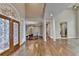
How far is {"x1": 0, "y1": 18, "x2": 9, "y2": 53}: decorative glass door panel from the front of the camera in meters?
5.28

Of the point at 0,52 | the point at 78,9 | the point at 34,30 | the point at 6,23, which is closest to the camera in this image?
the point at 0,52

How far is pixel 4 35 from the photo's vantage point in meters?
5.63

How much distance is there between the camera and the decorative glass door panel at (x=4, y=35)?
5284 millimetres

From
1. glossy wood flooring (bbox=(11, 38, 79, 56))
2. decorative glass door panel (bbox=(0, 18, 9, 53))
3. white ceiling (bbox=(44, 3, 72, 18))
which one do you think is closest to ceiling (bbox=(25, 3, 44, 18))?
white ceiling (bbox=(44, 3, 72, 18))

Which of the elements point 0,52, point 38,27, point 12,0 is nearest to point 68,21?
point 38,27

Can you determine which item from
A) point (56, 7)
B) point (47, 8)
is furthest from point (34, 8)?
point (56, 7)

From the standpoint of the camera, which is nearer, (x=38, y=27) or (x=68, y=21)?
(x=68, y=21)

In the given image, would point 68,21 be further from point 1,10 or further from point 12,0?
point 12,0

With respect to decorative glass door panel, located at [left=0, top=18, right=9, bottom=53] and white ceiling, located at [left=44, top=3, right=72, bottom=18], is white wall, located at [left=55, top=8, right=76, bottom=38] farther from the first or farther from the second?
decorative glass door panel, located at [left=0, top=18, right=9, bottom=53]

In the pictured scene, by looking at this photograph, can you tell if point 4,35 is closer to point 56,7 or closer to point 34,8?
point 56,7

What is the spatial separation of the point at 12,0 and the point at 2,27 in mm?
2337

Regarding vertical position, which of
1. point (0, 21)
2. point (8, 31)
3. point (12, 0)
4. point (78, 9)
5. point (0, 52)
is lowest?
point (0, 52)

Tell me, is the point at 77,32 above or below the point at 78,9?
below

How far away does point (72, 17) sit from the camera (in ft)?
53.7
